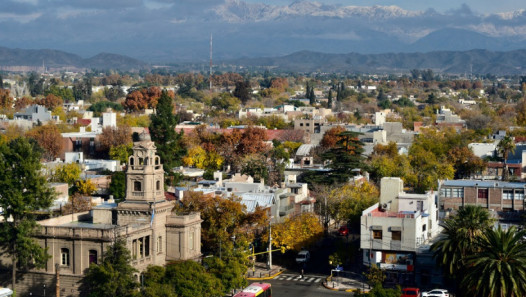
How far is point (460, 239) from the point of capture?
2128 inches

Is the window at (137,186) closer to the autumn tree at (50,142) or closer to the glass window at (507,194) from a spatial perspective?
the glass window at (507,194)

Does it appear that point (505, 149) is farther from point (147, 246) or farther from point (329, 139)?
point (147, 246)

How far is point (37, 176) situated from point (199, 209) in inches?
Answer: 452

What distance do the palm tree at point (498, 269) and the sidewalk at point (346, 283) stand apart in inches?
358

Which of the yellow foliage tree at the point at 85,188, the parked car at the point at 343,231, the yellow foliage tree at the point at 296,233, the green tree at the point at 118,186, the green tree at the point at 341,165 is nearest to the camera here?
the yellow foliage tree at the point at 296,233

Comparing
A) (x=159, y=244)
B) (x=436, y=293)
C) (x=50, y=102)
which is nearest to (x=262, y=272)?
(x=159, y=244)

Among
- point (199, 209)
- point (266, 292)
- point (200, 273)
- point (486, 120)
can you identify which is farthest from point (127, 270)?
point (486, 120)

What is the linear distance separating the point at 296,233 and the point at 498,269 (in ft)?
64.3

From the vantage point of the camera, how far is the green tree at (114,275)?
167 ft

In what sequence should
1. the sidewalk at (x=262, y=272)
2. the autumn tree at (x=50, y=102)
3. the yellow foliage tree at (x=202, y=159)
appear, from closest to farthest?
1. the sidewalk at (x=262, y=272)
2. the yellow foliage tree at (x=202, y=159)
3. the autumn tree at (x=50, y=102)

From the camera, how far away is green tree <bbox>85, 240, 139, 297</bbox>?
5094 centimetres

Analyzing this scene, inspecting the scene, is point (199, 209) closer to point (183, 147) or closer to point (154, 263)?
point (154, 263)

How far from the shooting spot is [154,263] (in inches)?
2221

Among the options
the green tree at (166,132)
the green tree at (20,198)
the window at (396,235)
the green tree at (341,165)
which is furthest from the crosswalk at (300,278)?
the green tree at (166,132)
